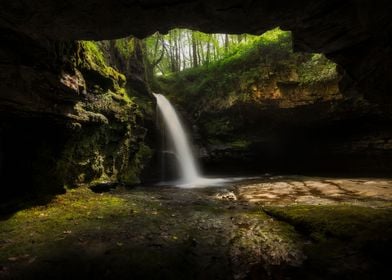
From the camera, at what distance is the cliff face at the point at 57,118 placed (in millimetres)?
5660

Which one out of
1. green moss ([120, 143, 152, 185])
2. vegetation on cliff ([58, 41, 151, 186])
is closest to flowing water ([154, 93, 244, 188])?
green moss ([120, 143, 152, 185])

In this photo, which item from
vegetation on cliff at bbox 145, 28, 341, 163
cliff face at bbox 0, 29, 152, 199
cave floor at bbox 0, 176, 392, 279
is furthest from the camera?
vegetation on cliff at bbox 145, 28, 341, 163

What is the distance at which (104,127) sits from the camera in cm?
954

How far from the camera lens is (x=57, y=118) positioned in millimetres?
6805

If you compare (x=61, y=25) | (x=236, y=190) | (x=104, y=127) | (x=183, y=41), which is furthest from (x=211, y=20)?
(x=183, y=41)

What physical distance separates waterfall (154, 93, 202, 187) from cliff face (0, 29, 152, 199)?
15.7ft

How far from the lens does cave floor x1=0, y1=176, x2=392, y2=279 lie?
3568 mm

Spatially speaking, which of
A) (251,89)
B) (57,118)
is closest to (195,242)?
(57,118)

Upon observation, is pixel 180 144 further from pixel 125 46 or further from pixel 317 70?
pixel 317 70

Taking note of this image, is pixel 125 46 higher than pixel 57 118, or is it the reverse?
pixel 125 46

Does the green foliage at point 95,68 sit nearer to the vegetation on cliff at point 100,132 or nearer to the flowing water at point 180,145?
the vegetation on cliff at point 100,132

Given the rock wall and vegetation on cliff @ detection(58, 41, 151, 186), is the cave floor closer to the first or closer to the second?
vegetation on cliff @ detection(58, 41, 151, 186)

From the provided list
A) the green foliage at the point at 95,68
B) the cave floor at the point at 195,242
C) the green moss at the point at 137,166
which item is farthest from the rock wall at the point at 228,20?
the green moss at the point at 137,166

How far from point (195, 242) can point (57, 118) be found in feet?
15.1
